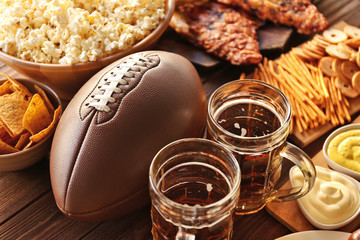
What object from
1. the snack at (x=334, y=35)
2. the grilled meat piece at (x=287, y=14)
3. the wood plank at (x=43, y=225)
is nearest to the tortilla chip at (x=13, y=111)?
the wood plank at (x=43, y=225)

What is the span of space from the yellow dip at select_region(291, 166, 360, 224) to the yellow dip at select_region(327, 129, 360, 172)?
0.08 m

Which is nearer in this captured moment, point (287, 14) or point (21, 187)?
point (21, 187)

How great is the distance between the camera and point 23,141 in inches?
49.4

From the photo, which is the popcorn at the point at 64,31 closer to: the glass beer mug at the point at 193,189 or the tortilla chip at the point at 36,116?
the tortilla chip at the point at 36,116

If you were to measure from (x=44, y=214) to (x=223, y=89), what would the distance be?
62cm

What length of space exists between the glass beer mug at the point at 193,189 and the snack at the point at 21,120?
427 millimetres

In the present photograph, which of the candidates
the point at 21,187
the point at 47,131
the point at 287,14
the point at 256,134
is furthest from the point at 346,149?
the point at 21,187

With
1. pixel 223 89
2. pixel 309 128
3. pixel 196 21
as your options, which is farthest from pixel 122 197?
pixel 196 21

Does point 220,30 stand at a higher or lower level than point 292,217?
higher

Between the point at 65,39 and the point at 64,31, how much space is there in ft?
0.08

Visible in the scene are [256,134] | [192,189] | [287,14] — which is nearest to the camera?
[192,189]

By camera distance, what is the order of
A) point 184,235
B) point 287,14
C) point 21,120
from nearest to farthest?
point 184,235
point 21,120
point 287,14

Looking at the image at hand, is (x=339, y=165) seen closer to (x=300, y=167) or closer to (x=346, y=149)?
(x=346, y=149)

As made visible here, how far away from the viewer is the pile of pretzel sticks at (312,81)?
1.47 m
